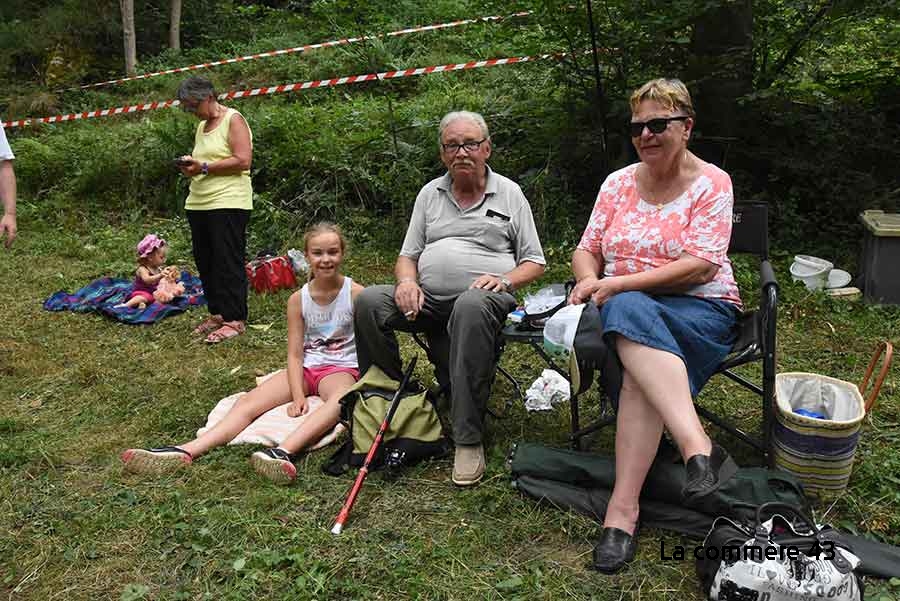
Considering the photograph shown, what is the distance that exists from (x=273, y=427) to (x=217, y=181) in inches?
71.8

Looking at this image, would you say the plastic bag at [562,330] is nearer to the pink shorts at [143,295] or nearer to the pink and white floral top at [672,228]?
the pink and white floral top at [672,228]

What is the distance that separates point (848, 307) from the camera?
15.0 feet

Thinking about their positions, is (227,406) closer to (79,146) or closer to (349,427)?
(349,427)

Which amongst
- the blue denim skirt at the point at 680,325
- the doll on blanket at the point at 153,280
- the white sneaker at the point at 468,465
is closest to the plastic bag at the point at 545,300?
the blue denim skirt at the point at 680,325

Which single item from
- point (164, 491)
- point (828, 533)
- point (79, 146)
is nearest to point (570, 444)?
point (828, 533)

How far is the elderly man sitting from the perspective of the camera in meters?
2.85

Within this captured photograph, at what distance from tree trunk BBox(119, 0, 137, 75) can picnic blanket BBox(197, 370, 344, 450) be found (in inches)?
416

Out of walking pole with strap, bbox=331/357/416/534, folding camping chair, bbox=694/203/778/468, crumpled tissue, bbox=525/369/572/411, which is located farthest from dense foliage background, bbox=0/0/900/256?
walking pole with strap, bbox=331/357/416/534

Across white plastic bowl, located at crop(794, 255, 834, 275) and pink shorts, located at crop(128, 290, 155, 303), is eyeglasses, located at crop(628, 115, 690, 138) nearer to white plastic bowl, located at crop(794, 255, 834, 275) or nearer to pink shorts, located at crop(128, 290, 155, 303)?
white plastic bowl, located at crop(794, 255, 834, 275)

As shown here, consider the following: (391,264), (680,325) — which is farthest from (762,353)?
(391,264)

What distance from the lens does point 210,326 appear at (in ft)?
15.8

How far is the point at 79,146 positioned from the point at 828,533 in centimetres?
873

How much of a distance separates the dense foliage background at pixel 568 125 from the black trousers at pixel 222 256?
1.87m

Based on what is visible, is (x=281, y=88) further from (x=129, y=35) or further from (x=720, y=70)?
(x=129, y=35)
